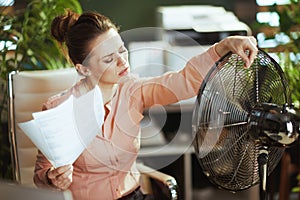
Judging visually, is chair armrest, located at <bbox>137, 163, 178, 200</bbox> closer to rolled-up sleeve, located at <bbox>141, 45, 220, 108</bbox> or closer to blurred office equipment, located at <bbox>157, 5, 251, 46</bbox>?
rolled-up sleeve, located at <bbox>141, 45, 220, 108</bbox>

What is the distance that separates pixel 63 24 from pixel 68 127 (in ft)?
1.15

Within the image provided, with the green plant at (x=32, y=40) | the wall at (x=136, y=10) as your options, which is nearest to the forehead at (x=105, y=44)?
the green plant at (x=32, y=40)

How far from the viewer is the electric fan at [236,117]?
1.87 meters

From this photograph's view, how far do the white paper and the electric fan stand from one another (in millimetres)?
367

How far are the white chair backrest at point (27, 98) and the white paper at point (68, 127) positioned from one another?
0.86 ft

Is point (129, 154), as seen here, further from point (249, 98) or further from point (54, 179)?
point (249, 98)

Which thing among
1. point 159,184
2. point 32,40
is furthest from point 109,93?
point 32,40

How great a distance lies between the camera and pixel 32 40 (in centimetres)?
282

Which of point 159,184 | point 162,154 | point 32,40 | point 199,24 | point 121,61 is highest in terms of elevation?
point 121,61

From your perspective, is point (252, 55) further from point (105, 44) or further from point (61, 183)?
point (61, 183)

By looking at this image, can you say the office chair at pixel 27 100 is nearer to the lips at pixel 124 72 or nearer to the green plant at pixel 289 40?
the lips at pixel 124 72

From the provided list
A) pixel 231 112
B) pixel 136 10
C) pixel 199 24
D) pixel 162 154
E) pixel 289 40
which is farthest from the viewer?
pixel 136 10

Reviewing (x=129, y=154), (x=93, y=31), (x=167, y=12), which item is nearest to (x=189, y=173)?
(x=167, y=12)

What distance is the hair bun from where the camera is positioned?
7.14 feet
